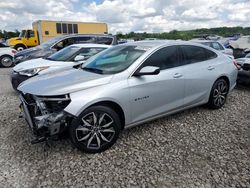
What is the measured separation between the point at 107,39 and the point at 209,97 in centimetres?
727

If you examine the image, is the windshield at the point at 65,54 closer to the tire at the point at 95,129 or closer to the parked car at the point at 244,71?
the tire at the point at 95,129

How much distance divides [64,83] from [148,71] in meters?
1.21

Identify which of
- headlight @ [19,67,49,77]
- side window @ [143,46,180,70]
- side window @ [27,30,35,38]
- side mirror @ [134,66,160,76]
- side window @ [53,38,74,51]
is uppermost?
side window @ [27,30,35,38]

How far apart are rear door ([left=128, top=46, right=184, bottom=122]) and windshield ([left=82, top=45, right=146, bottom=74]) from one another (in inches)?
9.4

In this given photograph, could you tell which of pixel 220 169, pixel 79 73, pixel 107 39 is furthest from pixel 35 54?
pixel 220 169

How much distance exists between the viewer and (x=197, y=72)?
405 cm

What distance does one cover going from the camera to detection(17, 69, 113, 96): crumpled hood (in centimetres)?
285

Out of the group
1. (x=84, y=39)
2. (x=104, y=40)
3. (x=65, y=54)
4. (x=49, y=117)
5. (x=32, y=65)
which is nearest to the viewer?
(x=49, y=117)

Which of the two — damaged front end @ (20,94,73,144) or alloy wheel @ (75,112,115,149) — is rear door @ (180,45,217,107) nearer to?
alloy wheel @ (75,112,115,149)

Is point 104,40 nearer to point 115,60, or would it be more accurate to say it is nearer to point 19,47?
point 115,60

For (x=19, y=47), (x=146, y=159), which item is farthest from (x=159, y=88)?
(x=19, y=47)

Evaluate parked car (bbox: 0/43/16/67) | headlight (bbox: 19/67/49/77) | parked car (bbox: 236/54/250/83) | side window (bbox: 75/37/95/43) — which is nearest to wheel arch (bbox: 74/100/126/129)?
headlight (bbox: 19/67/49/77)

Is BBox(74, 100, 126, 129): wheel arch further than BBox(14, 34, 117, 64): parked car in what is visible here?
No

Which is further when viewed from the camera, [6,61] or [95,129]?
[6,61]
